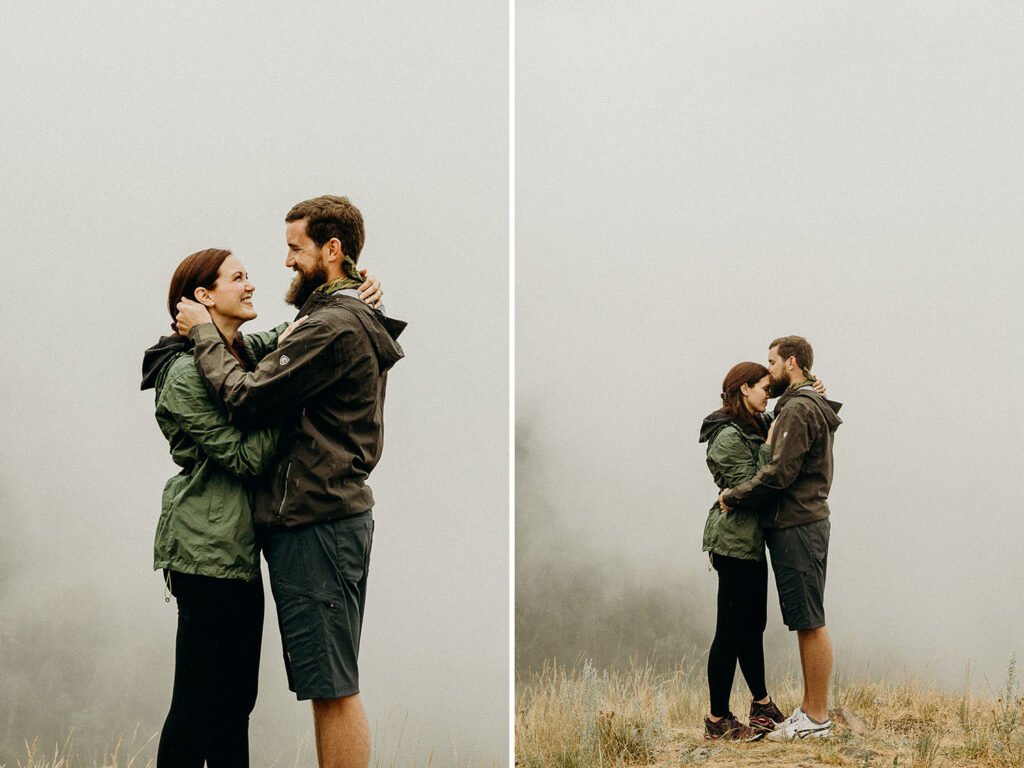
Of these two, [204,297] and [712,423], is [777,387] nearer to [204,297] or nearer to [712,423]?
[712,423]

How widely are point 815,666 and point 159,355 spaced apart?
2949 mm

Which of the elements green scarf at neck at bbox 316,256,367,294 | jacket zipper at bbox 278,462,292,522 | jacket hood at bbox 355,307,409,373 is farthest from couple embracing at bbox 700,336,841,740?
jacket zipper at bbox 278,462,292,522

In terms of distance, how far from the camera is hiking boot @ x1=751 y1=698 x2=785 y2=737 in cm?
399

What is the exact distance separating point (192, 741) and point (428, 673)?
1574 mm

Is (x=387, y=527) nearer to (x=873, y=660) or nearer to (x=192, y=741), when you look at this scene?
(x=192, y=741)

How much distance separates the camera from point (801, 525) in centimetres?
396

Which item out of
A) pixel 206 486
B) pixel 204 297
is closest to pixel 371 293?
pixel 204 297

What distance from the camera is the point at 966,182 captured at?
423 centimetres

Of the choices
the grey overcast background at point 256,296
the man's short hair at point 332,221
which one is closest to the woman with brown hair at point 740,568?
the grey overcast background at point 256,296

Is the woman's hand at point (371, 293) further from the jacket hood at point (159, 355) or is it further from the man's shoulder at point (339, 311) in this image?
the jacket hood at point (159, 355)

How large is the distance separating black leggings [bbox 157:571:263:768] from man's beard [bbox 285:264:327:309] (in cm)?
90

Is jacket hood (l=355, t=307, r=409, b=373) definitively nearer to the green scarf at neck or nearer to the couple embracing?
the green scarf at neck

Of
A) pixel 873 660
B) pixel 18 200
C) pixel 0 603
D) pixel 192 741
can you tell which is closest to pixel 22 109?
pixel 18 200

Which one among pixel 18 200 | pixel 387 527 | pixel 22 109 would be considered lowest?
pixel 387 527
